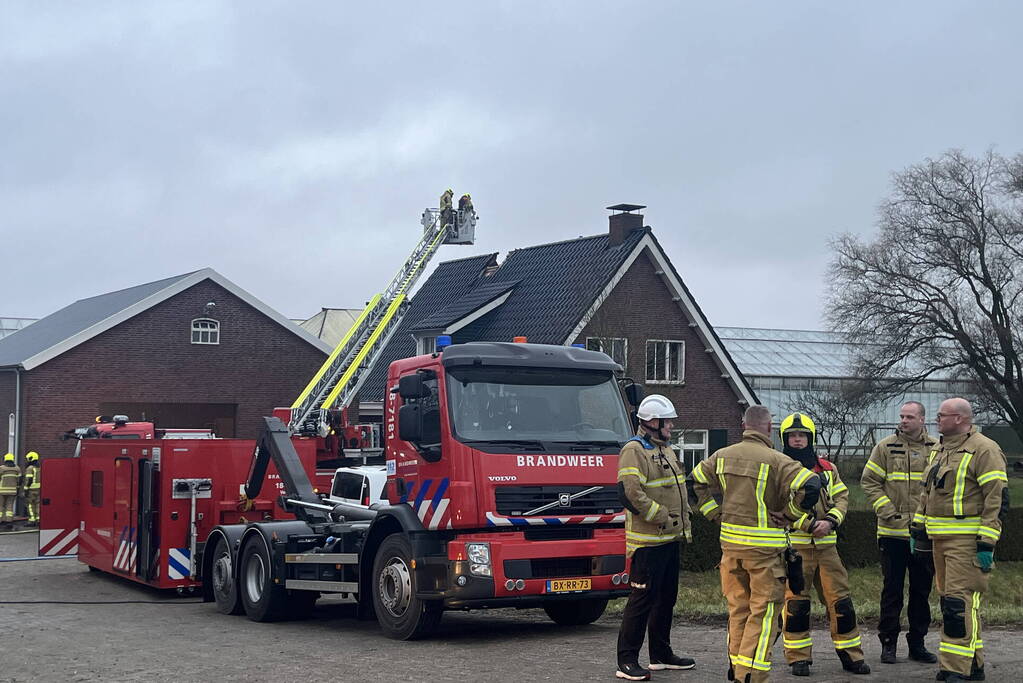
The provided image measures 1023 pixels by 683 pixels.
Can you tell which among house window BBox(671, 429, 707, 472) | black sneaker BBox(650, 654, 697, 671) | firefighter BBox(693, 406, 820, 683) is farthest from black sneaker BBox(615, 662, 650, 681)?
house window BBox(671, 429, 707, 472)

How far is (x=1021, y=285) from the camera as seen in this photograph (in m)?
39.6

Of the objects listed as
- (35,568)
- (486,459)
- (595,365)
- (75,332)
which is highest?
(75,332)

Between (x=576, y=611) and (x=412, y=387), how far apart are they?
2855 mm

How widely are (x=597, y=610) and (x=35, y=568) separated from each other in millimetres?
11818

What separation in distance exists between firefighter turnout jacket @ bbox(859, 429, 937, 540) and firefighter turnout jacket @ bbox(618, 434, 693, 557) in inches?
54.3

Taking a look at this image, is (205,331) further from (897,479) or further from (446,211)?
(897,479)

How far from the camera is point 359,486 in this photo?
1480 centimetres

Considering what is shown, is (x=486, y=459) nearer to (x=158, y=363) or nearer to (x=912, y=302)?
(x=158, y=363)

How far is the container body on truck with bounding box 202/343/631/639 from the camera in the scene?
10859mm

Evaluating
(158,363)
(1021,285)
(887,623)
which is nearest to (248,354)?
(158,363)

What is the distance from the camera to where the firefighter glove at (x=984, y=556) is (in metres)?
8.54

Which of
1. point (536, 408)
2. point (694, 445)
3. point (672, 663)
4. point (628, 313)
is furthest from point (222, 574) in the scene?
point (694, 445)

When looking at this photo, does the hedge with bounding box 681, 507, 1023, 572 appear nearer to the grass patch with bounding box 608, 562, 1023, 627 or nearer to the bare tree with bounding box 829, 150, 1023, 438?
the grass patch with bounding box 608, 562, 1023, 627

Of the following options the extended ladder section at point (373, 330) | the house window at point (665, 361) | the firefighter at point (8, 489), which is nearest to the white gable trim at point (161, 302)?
the extended ladder section at point (373, 330)
